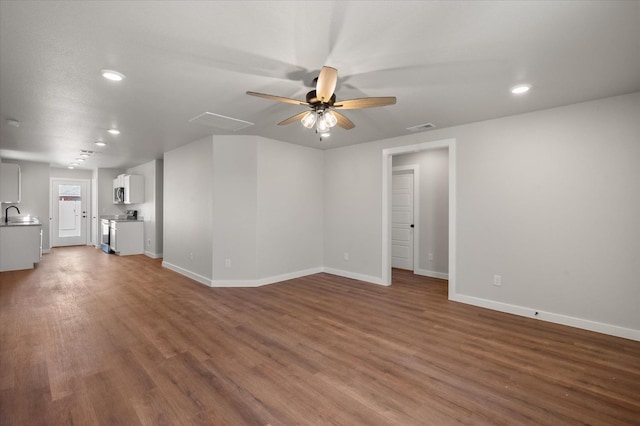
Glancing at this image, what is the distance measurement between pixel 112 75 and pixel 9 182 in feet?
21.4

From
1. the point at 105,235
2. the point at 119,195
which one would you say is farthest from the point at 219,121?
the point at 105,235

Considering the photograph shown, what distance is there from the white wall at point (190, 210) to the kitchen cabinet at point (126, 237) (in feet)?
7.86

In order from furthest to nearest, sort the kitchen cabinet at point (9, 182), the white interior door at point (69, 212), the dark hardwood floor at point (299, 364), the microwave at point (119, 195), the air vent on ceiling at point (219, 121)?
the white interior door at point (69, 212) → the microwave at point (119, 195) → the kitchen cabinet at point (9, 182) → the air vent on ceiling at point (219, 121) → the dark hardwood floor at point (299, 364)

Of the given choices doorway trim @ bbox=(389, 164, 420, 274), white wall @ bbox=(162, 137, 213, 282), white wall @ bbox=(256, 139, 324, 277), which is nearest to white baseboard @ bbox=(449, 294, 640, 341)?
doorway trim @ bbox=(389, 164, 420, 274)

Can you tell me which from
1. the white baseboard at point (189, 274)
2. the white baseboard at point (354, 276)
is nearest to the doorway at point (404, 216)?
the white baseboard at point (354, 276)

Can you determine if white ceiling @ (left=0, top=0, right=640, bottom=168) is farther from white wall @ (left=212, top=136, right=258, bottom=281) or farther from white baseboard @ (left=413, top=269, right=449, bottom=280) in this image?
white baseboard @ (left=413, top=269, right=449, bottom=280)

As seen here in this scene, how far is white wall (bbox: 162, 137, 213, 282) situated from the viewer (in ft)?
16.4

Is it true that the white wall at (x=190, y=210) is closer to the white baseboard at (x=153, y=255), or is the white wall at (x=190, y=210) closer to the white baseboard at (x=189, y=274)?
the white baseboard at (x=189, y=274)

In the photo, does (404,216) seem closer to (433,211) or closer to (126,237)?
(433,211)

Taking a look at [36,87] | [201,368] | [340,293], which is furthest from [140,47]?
[340,293]

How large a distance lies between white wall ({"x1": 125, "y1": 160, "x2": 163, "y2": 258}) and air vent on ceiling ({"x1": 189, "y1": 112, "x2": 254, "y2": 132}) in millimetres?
4146

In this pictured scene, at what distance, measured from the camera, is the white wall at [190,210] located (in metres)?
A: 5.01

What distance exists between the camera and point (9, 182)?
657 cm

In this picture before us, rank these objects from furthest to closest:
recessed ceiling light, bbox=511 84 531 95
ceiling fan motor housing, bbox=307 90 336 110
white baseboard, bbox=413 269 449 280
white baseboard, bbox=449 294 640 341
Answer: white baseboard, bbox=413 269 449 280 → white baseboard, bbox=449 294 640 341 → recessed ceiling light, bbox=511 84 531 95 → ceiling fan motor housing, bbox=307 90 336 110
